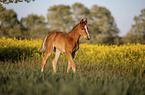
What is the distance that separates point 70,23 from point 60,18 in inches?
104

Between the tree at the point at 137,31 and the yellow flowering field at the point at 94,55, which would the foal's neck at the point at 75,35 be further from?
the tree at the point at 137,31

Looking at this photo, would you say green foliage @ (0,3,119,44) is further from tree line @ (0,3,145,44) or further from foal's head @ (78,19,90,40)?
foal's head @ (78,19,90,40)

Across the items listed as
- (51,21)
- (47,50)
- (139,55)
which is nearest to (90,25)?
(51,21)

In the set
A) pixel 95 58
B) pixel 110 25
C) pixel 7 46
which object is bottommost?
pixel 95 58

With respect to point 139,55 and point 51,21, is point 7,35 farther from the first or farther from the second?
point 139,55

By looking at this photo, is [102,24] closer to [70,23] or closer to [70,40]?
[70,23]

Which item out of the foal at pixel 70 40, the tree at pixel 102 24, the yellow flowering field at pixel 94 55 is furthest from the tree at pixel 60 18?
the foal at pixel 70 40

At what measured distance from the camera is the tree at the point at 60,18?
34.5 m

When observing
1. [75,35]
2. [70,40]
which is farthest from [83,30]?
[70,40]

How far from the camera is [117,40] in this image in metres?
31.7

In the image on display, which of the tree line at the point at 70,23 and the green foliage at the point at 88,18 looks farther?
the green foliage at the point at 88,18

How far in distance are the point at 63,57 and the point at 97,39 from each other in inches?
727

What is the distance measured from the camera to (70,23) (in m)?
34.7

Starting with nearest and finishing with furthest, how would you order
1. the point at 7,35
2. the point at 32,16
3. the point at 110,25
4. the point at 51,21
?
the point at 7,35 → the point at 110,25 → the point at 51,21 → the point at 32,16
